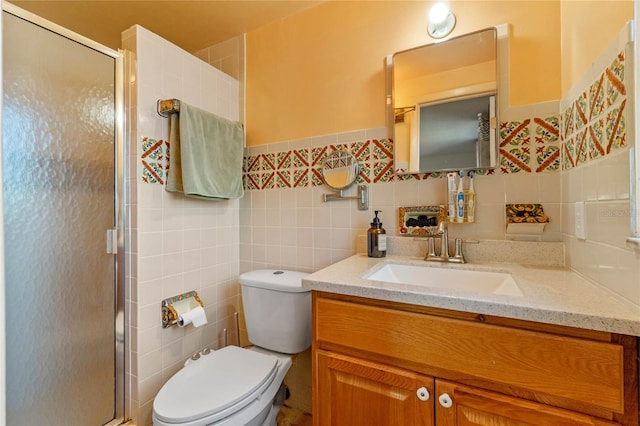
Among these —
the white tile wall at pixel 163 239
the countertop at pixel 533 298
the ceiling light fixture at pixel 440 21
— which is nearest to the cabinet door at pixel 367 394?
the countertop at pixel 533 298

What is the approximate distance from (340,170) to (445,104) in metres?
0.56

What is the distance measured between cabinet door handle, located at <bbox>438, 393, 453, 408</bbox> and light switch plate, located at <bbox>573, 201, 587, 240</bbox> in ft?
2.14

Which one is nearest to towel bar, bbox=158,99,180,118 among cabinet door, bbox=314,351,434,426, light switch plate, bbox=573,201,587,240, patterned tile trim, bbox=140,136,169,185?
patterned tile trim, bbox=140,136,169,185

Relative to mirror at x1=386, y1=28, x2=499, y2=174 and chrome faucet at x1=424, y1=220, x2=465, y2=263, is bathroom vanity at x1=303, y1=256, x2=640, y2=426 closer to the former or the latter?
chrome faucet at x1=424, y1=220, x2=465, y2=263

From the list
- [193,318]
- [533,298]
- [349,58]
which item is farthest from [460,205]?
[193,318]

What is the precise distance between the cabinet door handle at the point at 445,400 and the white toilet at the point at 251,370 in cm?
64

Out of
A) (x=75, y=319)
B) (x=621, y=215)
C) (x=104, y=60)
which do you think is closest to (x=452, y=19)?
(x=621, y=215)

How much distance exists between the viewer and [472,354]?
70cm

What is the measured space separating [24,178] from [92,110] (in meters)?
0.39

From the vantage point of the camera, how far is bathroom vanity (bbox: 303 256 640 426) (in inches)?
23.2

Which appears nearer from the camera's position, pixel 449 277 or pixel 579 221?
pixel 579 221

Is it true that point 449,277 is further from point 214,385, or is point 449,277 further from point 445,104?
point 214,385

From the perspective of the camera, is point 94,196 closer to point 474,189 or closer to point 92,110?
point 92,110

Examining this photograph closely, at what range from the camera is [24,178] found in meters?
1.05
